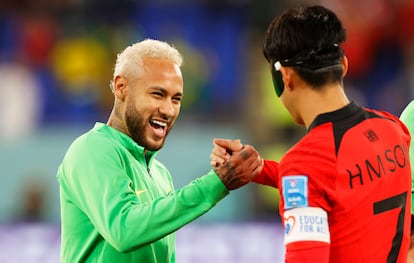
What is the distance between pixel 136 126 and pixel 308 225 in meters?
1.27

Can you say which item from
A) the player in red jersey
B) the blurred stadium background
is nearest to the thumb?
the player in red jersey

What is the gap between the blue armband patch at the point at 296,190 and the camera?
301 cm

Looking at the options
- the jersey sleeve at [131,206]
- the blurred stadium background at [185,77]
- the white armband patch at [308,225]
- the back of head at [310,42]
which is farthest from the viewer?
the blurred stadium background at [185,77]

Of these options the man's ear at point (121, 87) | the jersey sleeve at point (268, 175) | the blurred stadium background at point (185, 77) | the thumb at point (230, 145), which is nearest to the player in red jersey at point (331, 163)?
the thumb at point (230, 145)

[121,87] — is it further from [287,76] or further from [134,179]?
[287,76]

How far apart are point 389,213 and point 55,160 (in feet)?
27.6

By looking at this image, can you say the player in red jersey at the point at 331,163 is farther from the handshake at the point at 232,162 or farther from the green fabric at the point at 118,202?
the green fabric at the point at 118,202

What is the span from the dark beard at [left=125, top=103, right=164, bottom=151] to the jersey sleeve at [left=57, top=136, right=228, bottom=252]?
38 cm

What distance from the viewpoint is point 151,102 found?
13.2ft

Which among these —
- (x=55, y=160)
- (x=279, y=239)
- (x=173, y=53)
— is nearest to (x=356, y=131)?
(x=173, y=53)

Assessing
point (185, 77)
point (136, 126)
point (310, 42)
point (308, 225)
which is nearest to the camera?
point (308, 225)

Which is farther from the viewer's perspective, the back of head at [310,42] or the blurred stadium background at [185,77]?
the blurred stadium background at [185,77]

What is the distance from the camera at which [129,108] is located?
406 cm

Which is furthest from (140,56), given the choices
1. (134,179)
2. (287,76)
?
(287,76)
